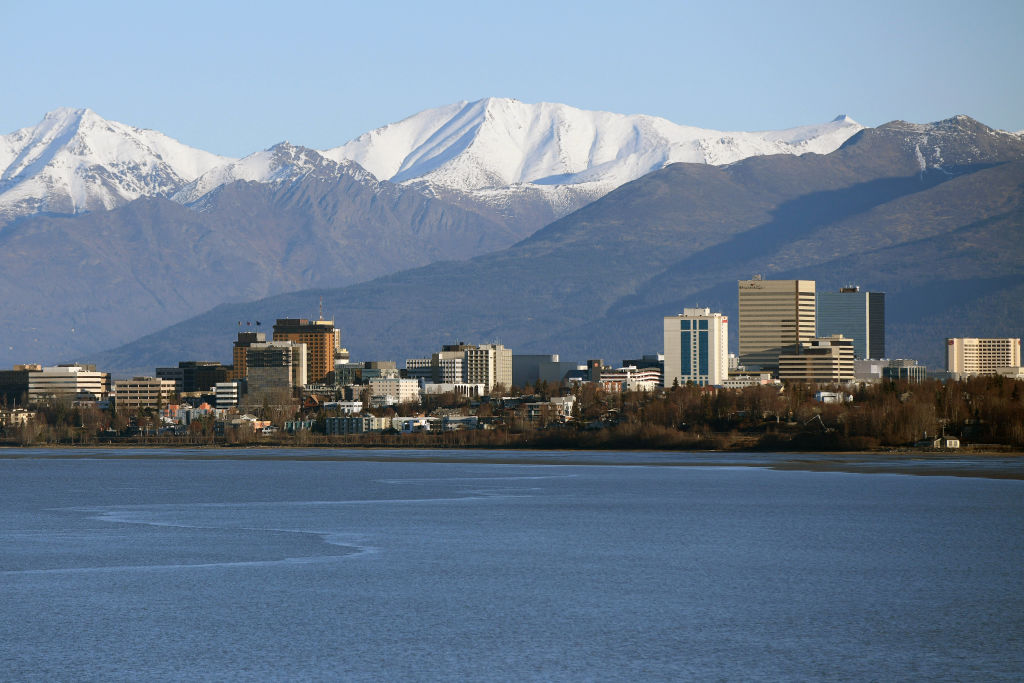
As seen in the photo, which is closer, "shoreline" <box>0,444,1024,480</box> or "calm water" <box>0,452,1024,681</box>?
"calm water" <box>0,452,1024,681</box>

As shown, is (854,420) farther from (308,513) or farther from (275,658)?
(275,658)

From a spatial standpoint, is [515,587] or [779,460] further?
Answer: [779,460]

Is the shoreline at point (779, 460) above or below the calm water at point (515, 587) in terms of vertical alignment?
above

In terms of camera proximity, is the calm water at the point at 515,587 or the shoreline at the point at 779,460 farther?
the shoreline at the point at 779,460

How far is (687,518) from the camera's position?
94500 millimetres

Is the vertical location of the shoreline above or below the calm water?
above

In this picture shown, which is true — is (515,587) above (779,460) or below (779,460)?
below

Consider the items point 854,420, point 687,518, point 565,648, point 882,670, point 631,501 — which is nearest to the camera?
point 882,670

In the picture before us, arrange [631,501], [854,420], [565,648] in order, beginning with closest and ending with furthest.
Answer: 1. [565,648]
2. [631,501]
3. [854,420]

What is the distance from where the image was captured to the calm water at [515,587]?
5112 centimetres

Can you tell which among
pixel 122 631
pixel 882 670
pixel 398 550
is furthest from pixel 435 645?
pixel 398 550

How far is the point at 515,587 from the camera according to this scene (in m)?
65.1

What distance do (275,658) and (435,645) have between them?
5235mm

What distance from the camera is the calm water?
51125 millimetres
